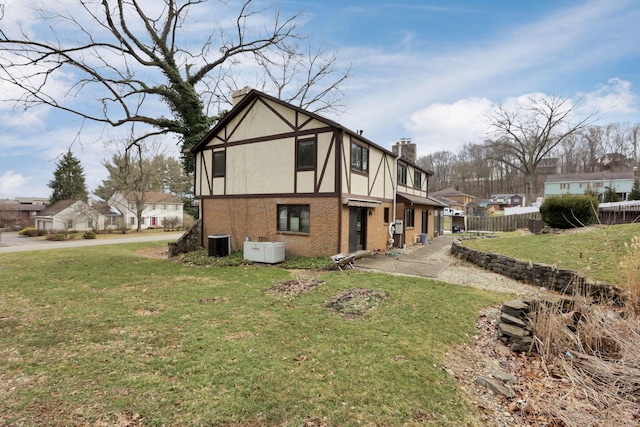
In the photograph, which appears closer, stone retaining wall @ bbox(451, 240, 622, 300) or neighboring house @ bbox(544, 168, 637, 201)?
stone retaining wall @ bbox(451, 240, 622, 300)

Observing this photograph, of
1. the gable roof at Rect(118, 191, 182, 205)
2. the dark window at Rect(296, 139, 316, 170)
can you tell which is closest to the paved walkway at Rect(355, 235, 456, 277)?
the dark window at Rect(296, 139, 316, 170)

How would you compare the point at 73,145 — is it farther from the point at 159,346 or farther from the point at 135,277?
the point at 159,346

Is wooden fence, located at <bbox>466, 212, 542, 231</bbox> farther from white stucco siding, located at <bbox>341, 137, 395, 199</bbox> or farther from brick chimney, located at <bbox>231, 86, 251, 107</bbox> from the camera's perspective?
brick chimney, located at <bbox>231, 86, 251, 107</bbox>

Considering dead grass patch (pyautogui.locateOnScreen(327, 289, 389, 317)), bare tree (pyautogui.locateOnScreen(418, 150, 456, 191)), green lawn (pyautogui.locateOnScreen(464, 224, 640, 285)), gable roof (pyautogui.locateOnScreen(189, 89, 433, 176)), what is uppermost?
bare tree (pyautogui.locateOnScreen(418, 150, 456, 191))

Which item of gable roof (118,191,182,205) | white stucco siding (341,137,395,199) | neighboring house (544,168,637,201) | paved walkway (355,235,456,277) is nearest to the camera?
paved walkway (355,235,456,277)

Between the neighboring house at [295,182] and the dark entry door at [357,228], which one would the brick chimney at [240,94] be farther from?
the dark entry door at [357,228]

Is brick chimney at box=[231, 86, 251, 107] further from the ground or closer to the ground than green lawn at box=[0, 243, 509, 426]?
further from the ground

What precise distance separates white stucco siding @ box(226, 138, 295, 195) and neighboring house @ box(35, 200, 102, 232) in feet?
95.8

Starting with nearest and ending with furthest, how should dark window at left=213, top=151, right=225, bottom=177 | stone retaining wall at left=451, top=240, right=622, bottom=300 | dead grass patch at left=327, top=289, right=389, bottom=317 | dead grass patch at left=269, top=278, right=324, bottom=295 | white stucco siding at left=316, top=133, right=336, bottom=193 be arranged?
dead grass patch at left=327, top=289, right=389, bottom=317 < stone retaining wall at left=451, top=240, right=622, bottom=300 < dead grass patch at left=269, top=278, right=324, bottom=295 < white stucco siding at left=316, top=133, right=336, bottom=193 < dark window at left=213, top=151, right=225, bottom=177

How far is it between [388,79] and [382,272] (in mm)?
10529

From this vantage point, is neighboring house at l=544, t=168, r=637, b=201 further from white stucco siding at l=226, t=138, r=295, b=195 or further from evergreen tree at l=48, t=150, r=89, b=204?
evergreen tree at l=48, t=150, r=89, b=204

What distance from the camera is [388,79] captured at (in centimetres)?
1535

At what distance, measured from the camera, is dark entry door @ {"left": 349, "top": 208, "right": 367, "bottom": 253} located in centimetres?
1246

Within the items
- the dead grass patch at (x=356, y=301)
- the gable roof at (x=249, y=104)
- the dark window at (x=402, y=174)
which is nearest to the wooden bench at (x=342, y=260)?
the dead grass patch at (x=356, y=301)
